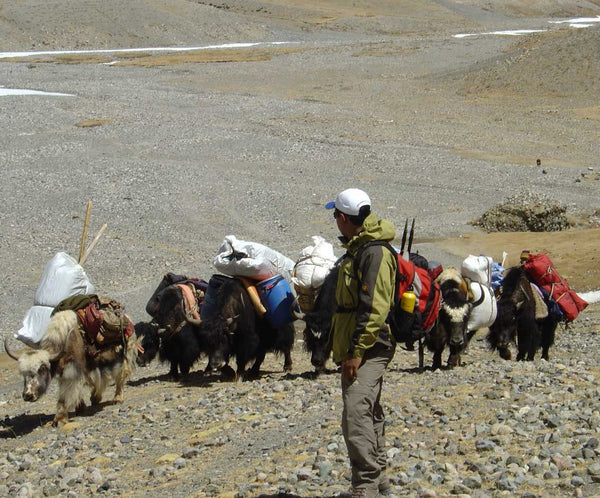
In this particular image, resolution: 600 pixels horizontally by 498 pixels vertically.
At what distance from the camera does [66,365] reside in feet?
28.4

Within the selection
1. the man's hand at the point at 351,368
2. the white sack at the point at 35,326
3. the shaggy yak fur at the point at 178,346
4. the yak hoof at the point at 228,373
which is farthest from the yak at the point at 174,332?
the man's hand at the point at 351,368

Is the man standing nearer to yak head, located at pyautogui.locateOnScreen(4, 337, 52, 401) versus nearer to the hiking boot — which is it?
the hiking boot

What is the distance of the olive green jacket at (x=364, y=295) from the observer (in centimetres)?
519

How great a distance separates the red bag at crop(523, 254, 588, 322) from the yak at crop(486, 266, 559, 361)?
0.12 metres

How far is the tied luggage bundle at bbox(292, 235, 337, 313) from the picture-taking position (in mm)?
10266

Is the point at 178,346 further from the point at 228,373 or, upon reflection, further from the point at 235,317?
the point at 235,317

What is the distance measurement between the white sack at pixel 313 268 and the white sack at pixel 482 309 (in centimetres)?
153

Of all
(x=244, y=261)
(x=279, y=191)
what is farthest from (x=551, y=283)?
(x=279, y=191)

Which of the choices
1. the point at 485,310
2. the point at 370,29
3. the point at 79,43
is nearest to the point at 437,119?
the point at 485,310

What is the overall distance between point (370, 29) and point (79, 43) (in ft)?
71.6

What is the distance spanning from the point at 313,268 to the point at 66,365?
2864 mm

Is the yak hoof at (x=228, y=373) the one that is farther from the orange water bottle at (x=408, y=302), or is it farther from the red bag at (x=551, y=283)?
the orange water bottle at (x=408, y=302)

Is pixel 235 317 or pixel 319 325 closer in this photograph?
pixel 319 325

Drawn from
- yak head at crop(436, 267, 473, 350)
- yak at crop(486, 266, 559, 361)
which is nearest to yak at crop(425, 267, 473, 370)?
yak head at crop(436, 267, 473, 350)
